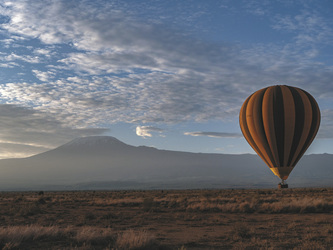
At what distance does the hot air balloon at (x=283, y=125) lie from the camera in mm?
37750

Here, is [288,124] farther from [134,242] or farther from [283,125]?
[134,242]

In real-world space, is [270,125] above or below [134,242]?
above

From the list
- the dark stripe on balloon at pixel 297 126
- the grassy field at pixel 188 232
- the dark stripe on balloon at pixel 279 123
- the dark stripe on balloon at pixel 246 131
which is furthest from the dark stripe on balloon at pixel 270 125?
the grassy field at pixel 188 232

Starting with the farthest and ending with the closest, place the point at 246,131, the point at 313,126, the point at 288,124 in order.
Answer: the point at 246,131, the point at 313,126, the point at 288,124

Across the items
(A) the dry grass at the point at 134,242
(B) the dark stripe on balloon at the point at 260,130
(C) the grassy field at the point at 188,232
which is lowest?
(C) the grassy field at the point at 188,232

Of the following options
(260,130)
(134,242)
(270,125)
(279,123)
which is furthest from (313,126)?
(134,242)

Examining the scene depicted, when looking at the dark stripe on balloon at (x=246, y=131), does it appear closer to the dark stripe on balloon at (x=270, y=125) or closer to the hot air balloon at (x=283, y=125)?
the hot air balloon at (x=283, y=125)

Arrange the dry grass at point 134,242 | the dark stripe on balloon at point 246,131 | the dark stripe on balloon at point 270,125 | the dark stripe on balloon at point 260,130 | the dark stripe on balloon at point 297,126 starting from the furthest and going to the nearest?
the dark stripe on balloon at point 246,131, the dark stripe on balloon at point 260,130, the dark stripe on balloon at point 270,125, the dark stripe on balloon at point 297,126, the dry grass at point 134,242

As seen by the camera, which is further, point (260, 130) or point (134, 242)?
point (260, 130)

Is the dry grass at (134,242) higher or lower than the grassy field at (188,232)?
higher

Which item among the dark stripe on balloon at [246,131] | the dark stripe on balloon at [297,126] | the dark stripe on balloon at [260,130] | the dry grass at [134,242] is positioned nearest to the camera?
the dry grass at [134,242]

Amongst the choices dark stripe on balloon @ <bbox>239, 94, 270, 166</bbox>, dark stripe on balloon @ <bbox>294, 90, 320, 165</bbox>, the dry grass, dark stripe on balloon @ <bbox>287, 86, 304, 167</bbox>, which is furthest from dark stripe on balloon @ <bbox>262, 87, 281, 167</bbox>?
the dry grass

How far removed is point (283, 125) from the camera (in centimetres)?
3791

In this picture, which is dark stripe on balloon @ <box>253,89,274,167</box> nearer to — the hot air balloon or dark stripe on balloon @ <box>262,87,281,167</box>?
the hot air balloon
